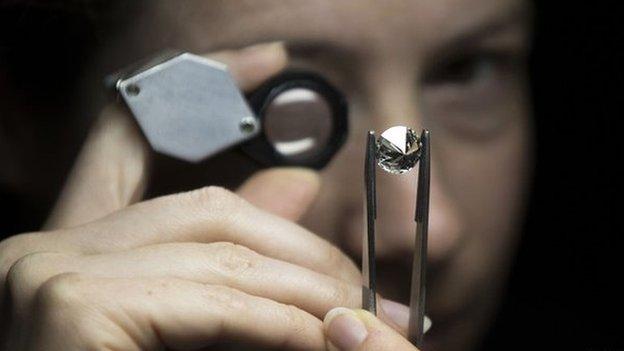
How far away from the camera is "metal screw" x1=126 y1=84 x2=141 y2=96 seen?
94cm

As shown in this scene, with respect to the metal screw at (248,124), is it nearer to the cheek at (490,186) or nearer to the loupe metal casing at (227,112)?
A: the loupe metal casing at (227,112)

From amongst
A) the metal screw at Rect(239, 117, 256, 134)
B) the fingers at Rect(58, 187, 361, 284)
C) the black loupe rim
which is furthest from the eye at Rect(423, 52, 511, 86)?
the fingers at Rect(58, 187, 361, 284)

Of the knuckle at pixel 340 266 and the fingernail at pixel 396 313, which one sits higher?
the knuckle at pixel 340 266

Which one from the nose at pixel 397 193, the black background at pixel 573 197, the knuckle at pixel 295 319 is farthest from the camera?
the black background at pixel 573 197

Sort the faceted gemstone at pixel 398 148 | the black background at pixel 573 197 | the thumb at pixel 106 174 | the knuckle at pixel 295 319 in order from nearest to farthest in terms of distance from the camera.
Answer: the faceted gemstone at pixel 398 148 < the knuckle at pixel 295 319 < the thumb at pixel 106 174 < the black background at pixel 573 197

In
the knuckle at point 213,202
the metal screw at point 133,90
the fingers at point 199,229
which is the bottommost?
the fingers at point 199,229

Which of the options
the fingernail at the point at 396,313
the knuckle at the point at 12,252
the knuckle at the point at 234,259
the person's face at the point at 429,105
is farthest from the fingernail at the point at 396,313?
the knuckle at the point at 12,252

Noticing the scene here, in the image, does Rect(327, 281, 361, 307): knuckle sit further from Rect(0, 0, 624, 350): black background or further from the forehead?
Rect(0, 0, 624, 350): black background

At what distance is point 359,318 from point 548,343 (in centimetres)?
98

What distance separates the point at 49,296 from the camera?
0.76 meters

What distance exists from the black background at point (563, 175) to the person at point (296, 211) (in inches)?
4.6

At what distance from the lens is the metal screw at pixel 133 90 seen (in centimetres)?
94

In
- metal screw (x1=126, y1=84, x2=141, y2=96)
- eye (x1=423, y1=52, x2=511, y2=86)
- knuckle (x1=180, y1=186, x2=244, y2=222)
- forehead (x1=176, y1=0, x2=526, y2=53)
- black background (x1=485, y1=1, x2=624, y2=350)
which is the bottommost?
black background (x1=485, y1=1, x2=624, y2=350)

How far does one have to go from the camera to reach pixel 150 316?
76 cm
